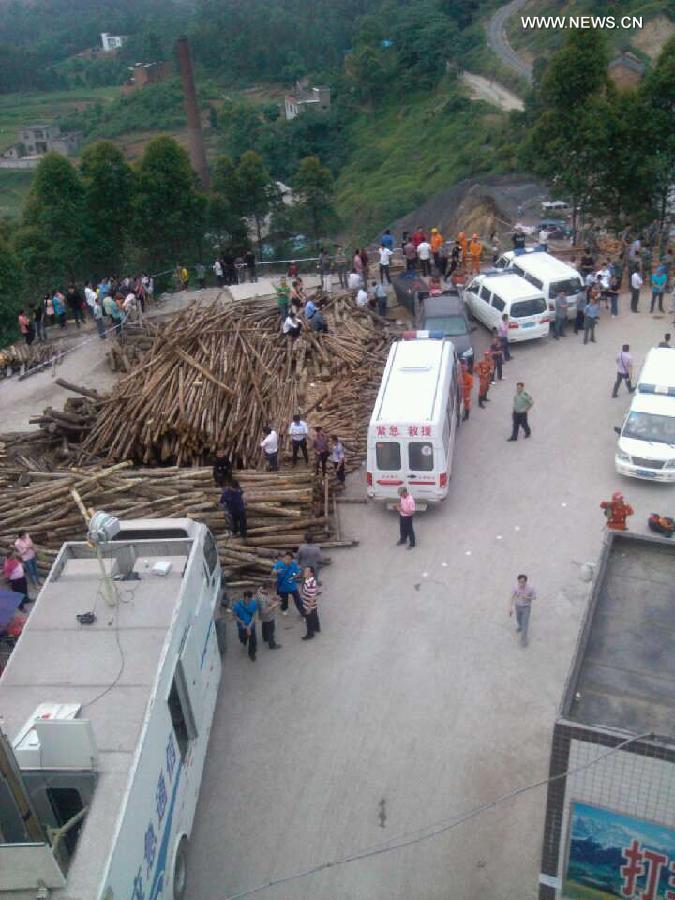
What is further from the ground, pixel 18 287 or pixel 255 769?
pixel 18 287

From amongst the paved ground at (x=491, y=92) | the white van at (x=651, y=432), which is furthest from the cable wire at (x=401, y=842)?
the paved ground at (x=491, y=92)

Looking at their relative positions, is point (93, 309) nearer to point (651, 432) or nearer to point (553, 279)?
point (553, 279)

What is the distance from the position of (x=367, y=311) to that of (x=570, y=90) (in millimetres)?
11856

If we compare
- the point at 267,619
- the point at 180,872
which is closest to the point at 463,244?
the point at 267,619

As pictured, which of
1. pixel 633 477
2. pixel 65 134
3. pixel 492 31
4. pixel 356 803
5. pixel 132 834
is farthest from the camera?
pixel 65 134

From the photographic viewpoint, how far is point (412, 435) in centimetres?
1576

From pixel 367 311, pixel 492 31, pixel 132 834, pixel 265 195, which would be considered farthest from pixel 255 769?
pixel 492 31

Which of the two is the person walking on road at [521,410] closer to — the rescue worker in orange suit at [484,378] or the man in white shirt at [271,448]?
the rescue worker in orange suit at [484,378]

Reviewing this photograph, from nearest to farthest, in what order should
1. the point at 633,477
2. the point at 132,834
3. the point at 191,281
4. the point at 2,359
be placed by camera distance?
the point at 132,834
the point at 633,477
the point at 2,359
the point at 191,281

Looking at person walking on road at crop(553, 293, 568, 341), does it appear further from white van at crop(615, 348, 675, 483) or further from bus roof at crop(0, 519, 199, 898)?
bus roof at crop(0, 519, 199, 898)

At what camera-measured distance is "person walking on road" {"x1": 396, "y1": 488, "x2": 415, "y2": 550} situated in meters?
15.1

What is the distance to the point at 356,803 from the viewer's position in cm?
1092

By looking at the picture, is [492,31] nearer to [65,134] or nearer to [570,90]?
[65,134]

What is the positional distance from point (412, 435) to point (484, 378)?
207 inches
